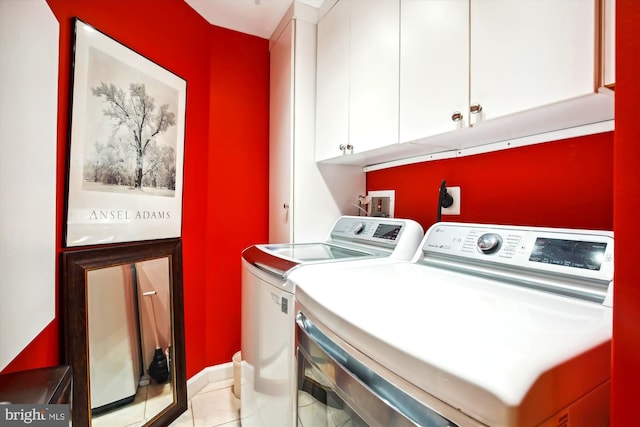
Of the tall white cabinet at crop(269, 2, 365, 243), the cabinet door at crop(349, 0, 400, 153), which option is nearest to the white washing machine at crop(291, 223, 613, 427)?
the cabinet door at crop(349, 0, 400, 153)

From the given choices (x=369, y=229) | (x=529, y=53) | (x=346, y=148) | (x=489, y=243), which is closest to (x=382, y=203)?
(x=369, y=229)

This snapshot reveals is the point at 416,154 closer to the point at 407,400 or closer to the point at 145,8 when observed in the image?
the point at 407,400

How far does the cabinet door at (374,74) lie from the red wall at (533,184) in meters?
0.39

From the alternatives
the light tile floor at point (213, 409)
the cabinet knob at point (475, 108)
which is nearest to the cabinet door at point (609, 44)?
the cabinet knob at point (475, 108)

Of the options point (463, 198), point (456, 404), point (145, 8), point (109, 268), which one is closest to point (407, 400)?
point (456, 404)

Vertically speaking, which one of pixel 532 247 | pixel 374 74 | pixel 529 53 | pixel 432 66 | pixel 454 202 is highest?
pixel 374 74

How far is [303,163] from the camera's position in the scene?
1.87m

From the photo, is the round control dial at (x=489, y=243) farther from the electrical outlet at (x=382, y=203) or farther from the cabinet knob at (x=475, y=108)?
the electrical outlet at (x=382, y=203)

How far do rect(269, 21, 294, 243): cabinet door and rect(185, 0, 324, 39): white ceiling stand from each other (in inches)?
5.0

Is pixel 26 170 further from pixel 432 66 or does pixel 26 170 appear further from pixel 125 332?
pixel 432 66

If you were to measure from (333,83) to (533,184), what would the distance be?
1.12 metres

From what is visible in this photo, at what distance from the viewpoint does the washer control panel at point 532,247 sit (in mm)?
768

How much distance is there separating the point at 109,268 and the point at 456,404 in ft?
5.13

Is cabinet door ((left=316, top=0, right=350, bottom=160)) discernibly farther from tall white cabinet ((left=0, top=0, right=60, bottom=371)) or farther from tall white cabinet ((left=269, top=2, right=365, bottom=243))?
tall white cabinet ((left=0, top=0, right=60, bottom=371))
